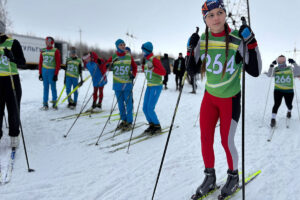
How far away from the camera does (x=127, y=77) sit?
550 cm

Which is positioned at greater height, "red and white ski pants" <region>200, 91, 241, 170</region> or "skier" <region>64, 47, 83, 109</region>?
"skier" <region>64, 47, 83, 109</region>

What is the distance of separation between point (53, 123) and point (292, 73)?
276 inches

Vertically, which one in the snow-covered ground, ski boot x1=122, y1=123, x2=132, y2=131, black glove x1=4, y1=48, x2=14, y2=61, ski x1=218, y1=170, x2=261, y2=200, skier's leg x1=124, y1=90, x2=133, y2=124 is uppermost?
black glove x1=4, y1=48, x2=14, y2=61

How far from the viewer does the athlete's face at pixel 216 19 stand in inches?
85.8

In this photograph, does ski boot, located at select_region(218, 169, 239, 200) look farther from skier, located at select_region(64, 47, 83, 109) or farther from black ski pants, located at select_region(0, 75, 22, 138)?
skier, located at select_region(64, 47, 83, 109)

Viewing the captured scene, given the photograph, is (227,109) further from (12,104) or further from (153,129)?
(12,104)

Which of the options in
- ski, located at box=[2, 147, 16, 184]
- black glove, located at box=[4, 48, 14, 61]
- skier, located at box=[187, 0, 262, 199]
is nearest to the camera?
skier, located at box=[187, 0, 262, 199]

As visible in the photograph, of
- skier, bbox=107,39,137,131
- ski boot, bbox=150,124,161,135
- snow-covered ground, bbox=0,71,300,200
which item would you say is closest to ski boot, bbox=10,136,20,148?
snow-covered ground, bbox=0,71,300,200

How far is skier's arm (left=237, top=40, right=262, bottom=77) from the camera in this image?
207 centimetres

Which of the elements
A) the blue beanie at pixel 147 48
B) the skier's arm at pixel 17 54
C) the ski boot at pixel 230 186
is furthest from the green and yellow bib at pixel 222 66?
the skier's arm at pixel 17 54

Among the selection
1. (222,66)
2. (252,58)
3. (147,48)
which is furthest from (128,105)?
(252,58)

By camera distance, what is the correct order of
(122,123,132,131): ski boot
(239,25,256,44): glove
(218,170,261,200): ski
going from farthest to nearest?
(122,123,132,131): ski boot
(218,170,261,200): ski
(239,25,256,44): glove

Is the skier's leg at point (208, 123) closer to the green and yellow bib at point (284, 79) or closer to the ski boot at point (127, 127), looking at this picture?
the ski boot at point (127, 127)

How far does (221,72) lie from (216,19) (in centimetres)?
55
